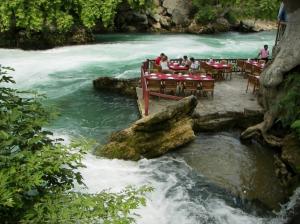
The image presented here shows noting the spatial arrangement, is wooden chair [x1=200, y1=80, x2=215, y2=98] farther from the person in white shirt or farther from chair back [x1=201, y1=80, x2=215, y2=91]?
the person in white shirt

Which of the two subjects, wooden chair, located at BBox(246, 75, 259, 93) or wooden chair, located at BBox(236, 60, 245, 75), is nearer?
wooden chair, located at BBox(246, 75, 259, 93)

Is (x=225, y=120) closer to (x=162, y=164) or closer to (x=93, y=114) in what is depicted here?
(x=162, y=164)

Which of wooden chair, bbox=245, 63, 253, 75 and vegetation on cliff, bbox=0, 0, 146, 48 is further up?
vegetation on cliff, bbox=0, 0, 146, 48

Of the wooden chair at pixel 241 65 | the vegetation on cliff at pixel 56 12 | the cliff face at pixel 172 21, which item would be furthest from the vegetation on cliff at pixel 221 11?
the vegetation on cliff at pixel 56 12

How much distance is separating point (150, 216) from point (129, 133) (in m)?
3.80

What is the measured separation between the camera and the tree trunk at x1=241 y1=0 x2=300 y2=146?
1281cm

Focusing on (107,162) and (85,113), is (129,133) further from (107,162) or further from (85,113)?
(85,113)

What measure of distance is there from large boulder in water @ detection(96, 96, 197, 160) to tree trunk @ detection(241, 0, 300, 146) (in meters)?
2.33

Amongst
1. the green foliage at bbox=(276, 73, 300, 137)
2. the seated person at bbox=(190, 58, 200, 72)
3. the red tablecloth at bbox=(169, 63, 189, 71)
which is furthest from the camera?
the seated person at bbox=(190, 58, 200, 72)

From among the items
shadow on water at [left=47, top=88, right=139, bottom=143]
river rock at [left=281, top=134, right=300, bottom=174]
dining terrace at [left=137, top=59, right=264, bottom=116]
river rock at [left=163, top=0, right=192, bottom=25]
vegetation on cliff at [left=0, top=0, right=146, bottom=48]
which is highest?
vegetation on cliff at [left=0, top=0, right=146, bottom=48]

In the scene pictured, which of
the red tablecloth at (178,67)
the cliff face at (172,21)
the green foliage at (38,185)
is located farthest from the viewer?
the cliff face at (172,21)

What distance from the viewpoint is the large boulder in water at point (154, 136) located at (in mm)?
12344

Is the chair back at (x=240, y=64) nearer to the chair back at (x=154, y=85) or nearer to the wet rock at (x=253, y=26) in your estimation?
the chair back at (x=154, y=85)

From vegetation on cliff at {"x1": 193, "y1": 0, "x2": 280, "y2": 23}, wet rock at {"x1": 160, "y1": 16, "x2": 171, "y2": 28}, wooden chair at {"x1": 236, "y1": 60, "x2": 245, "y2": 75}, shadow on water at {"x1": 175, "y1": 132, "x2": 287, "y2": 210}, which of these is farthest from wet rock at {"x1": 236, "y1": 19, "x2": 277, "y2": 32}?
shadow on water at {"x1": 175, "y1": 132, "x2": 287, "y2": 210}
